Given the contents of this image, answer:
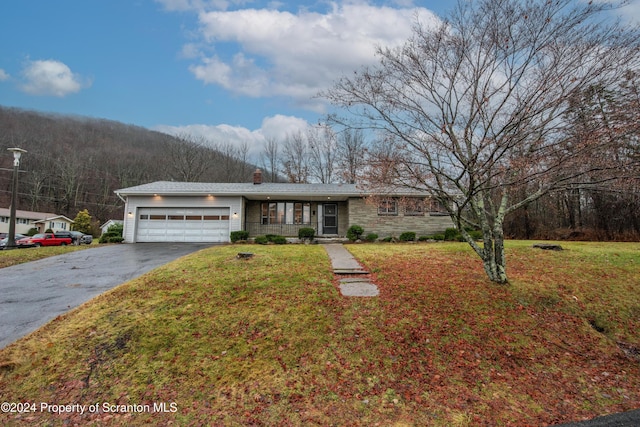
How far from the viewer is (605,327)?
509 centimetres

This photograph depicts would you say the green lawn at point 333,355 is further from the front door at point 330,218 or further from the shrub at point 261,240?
the front door at point 330,218

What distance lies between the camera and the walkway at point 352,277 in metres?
6.21

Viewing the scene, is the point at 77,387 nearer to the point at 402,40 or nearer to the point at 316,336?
the point at 316,336

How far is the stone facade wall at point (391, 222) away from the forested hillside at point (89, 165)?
20.9 m

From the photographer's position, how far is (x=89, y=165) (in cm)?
5050

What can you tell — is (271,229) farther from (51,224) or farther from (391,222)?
(51,224)

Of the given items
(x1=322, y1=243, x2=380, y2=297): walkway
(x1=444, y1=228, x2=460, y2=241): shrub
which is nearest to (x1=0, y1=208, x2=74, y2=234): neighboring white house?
(x1=322, y1=243, x2=380, y2=297): walkway

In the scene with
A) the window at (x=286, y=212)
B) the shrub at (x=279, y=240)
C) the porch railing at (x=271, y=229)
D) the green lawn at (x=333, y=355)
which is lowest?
the green lawn at (x=333, y=355)

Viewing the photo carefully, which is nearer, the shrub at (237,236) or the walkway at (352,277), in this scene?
the walkway at (352,277)

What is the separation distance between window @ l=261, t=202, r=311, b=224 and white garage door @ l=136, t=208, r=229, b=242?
2.54 meters

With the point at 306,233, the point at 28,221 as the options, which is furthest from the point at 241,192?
the point at 28,221

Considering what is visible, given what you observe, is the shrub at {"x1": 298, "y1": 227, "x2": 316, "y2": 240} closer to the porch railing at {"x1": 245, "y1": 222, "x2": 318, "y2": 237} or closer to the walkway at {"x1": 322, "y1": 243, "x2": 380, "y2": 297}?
the porch railing at {"x1": 245, "y1": 222, "x2": 318, "y2": 237}

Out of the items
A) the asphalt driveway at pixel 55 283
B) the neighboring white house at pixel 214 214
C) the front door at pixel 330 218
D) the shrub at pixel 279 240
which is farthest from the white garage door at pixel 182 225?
the front door at pixel 330 218

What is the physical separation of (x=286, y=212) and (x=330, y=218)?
2.83 meters
